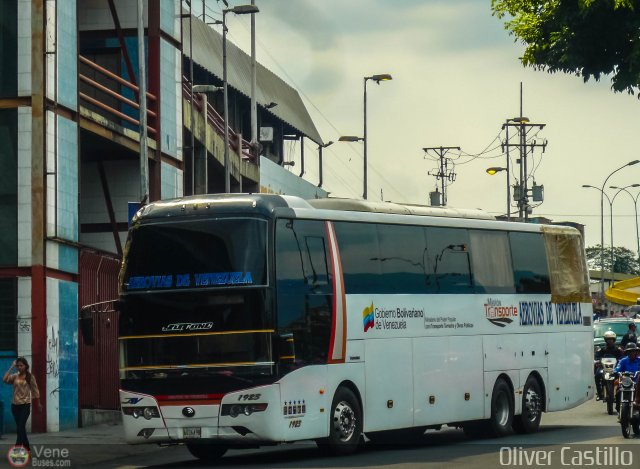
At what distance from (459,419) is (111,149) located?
13.7 meters

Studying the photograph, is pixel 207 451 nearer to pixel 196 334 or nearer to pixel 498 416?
pixel 196 334

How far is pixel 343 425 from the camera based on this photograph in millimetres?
20875

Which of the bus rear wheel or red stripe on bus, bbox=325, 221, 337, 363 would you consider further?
the bus rear wheel

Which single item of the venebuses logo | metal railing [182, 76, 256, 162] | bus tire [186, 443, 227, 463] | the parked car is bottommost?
bus tire [186, 443, 227, 463]

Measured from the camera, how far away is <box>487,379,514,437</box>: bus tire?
82.9 feet

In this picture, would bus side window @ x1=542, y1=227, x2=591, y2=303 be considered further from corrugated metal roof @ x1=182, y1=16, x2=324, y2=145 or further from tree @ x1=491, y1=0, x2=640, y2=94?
corrugated metal roof @ x1=182, y1=16, x2=324, y2=145

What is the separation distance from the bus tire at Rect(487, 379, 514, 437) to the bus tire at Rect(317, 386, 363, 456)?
4.60 metres

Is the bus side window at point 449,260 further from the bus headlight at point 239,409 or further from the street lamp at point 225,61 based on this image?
the street lamp at point 225,61

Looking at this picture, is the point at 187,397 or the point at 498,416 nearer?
the point at 187,397

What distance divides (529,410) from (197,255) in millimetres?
8997

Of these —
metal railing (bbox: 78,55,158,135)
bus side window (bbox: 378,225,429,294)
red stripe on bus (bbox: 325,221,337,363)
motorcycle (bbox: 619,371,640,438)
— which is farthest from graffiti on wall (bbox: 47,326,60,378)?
motorcycle (bbox: 619,371,640,438)

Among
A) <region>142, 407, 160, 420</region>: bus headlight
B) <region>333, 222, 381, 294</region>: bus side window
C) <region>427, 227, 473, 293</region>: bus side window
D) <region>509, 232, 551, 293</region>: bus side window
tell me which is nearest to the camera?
<region>142, 407, 160, 420</region>: bus headlight

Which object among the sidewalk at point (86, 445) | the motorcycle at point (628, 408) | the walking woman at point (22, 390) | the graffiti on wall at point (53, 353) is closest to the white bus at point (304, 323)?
the sidewalk at point (86, 445)

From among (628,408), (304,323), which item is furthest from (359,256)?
(628,408)
